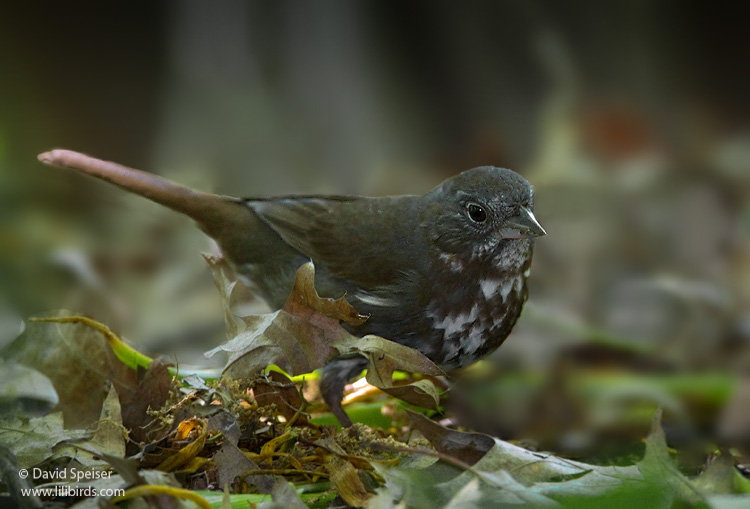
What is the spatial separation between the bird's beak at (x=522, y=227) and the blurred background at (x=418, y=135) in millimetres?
820

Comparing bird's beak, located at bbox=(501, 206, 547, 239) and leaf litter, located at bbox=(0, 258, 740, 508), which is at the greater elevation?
bird's beak, located at bbox=(501, 206, 547, 239)

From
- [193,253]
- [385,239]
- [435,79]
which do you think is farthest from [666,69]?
[193,253]

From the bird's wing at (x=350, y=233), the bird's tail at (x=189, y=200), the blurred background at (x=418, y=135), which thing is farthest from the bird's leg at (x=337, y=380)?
the blurred background at (x=418, y=135)

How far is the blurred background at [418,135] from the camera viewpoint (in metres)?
2.51

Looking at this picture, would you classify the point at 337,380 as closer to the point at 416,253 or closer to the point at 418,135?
the point at 416,253

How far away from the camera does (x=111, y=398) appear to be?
122cm

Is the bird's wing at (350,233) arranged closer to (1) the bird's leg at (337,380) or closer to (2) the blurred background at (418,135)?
(1) the bird's leg at (337,380)

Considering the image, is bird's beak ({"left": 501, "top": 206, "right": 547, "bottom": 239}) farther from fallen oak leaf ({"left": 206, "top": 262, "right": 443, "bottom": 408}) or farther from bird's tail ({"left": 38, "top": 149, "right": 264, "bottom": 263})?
bird's tail ({"left": 38, "top": 149, "right": 264, "bottom": 263})

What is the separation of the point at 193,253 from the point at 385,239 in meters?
1.28

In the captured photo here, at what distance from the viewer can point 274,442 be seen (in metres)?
1.30

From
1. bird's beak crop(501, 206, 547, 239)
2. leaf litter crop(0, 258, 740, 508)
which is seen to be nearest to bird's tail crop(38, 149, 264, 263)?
leaf litter crop(0, 258, 740, 508)

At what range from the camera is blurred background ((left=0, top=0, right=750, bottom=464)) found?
251 centimetres

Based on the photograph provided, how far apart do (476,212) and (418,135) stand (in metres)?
1.17

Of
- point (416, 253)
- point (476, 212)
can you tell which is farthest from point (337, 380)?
point (476, 212)
